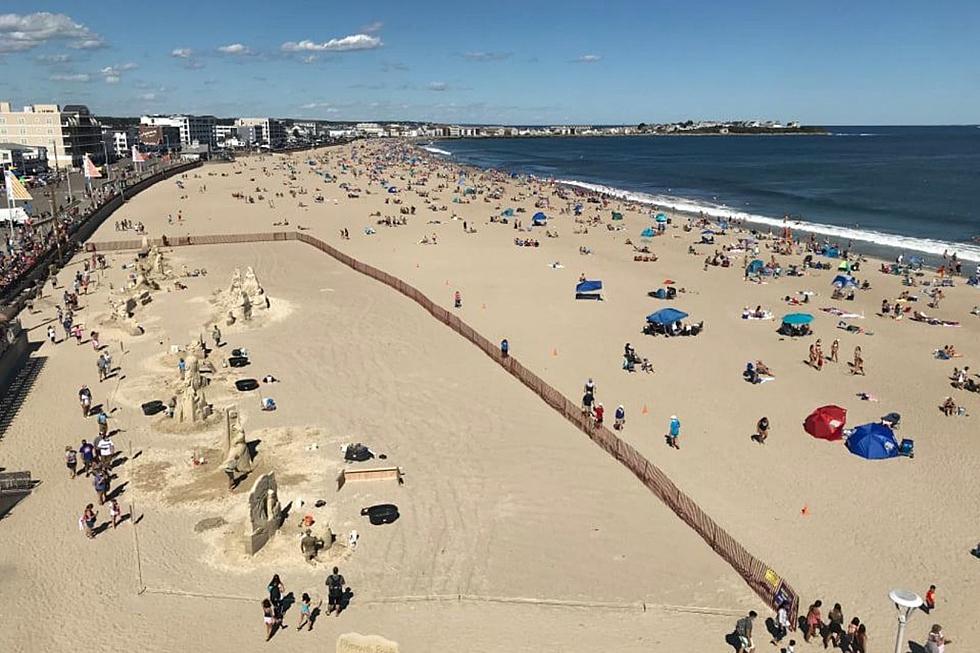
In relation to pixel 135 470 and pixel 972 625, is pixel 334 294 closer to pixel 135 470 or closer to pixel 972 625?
pixel 135 470

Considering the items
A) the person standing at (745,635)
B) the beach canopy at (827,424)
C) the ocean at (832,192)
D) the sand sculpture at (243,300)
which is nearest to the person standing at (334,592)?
the person standing at (745,635)

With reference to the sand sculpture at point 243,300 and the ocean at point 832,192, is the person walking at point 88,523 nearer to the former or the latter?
the sand sculpture at point 243,300

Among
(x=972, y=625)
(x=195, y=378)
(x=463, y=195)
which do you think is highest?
(x=463, y=195)

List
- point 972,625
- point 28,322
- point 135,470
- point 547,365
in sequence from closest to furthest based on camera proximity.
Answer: point 972,625 < point 135,470 < point 547,365 < point 28,322

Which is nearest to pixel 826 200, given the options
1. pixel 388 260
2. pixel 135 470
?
pixel 388 260

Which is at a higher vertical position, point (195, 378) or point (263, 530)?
point (195, 378)
